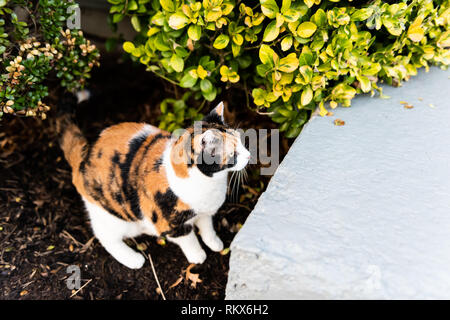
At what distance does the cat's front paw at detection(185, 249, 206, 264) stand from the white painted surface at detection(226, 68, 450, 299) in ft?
2.22

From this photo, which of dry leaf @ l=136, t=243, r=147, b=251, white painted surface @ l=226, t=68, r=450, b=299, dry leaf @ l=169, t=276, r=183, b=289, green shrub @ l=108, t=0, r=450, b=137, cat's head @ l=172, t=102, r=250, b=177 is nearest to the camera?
white painted surface @ l=226, t=68, r=450, b=299

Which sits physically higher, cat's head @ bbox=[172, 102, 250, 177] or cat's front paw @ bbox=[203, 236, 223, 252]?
cat's head @ bbox=[172, 102, 250, 177]

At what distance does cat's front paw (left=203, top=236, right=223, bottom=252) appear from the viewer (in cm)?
193

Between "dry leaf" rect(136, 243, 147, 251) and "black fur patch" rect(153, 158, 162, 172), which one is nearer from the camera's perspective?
"black fur patch" rect(153, 158, 162, 172)

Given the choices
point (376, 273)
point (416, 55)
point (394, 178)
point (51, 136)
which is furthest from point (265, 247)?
point (51, 136)

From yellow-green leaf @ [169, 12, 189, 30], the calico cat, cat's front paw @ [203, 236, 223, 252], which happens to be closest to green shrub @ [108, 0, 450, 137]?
yellow-green leaf @ [169, 12, 189, 30]

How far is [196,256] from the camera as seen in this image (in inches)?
73.5

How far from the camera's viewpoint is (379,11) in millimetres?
1516

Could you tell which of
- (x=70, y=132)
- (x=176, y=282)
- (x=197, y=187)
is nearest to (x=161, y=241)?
(x=176, y=282)

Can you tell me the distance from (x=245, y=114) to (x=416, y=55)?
1.13m

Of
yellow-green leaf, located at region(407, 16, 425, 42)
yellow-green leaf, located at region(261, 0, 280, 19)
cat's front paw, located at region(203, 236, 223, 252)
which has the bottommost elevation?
cat's front paw, located at region(203, 236, 223, 252)

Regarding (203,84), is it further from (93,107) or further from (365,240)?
(93,107)

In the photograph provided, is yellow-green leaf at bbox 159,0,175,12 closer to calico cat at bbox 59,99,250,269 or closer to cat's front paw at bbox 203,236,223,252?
calico cat at bbox 59,99,250,269

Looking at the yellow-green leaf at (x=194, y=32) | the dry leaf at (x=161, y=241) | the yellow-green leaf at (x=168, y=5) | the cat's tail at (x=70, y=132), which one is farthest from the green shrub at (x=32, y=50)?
the dry leaf at (x=161, y=241)
